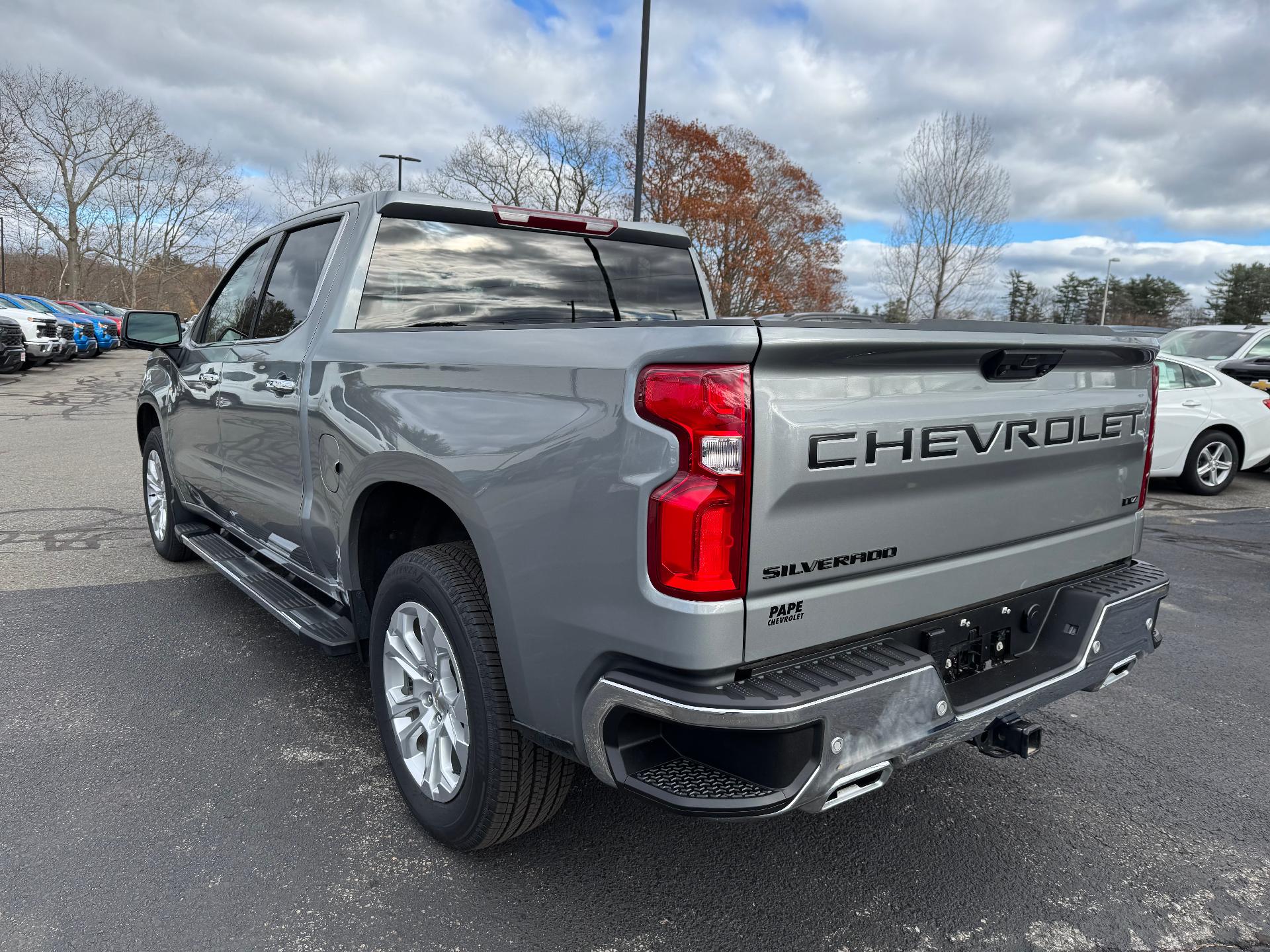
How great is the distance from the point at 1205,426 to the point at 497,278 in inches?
340

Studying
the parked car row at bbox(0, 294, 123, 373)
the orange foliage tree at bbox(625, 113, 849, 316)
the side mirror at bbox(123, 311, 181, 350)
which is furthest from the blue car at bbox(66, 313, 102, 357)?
the side mirror at bbox(123, 311, 181, 350)

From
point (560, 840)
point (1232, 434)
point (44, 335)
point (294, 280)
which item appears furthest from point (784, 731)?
point (44, 335)

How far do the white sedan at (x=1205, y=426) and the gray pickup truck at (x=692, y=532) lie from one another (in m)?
7.44

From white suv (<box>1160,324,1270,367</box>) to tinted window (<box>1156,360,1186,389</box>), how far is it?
312 cm

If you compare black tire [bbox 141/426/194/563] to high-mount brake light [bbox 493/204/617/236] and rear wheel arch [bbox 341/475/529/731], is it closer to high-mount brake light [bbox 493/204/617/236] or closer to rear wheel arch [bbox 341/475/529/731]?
rear wheel arch [bbox 341/475/529/731]

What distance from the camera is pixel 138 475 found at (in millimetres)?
8828

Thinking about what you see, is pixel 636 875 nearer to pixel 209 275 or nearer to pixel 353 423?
pixel 353 423

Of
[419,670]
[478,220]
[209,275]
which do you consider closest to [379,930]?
[419,670]

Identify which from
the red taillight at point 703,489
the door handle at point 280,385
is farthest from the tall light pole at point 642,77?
the red taillight at point 703,489

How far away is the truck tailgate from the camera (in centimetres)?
188

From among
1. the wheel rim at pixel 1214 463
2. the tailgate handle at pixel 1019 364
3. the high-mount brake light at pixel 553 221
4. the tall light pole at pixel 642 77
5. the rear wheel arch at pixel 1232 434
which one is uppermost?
the tall light pole at pixel 642 77

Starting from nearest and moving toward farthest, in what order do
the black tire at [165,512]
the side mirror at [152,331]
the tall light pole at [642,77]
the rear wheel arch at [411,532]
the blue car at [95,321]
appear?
1. the rear wheel arch at [411,532]
2. the side mirror at [152,331]
3. the black tire at [165,512]
4. the tall light pole at [642,77]
5. the blue car at [95,321]

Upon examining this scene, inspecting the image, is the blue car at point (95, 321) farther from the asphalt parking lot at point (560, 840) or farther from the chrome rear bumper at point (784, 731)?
the chrome rear bumper at point (784, 731)

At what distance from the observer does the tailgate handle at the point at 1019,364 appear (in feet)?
7.36
